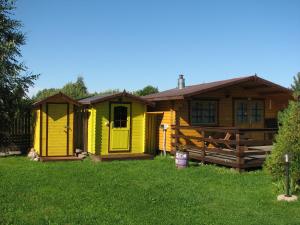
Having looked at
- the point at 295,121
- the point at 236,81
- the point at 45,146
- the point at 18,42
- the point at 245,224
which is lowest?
the point at 245,224

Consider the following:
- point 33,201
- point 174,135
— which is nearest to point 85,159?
point 174,135

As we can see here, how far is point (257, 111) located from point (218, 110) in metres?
2.11

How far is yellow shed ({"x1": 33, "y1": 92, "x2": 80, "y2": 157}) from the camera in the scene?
1417 centimetres

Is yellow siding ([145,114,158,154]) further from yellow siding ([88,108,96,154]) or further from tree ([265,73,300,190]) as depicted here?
tree ([265,73,300,190])

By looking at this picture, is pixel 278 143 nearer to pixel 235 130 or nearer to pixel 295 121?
pixel 295 121

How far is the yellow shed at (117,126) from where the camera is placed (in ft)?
47.9

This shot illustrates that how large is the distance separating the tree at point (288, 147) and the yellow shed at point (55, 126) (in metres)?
7.83

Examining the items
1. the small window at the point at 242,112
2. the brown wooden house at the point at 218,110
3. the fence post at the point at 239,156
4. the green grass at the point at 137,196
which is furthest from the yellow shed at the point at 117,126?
the fence post at the point at 239,156

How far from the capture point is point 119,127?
14984mm

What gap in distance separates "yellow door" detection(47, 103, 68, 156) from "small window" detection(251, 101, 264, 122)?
7964 mm

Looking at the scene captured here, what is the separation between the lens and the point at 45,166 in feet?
41.3

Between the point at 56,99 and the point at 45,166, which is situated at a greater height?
the point at 56,99

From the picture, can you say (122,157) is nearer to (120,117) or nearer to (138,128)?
(138,128)

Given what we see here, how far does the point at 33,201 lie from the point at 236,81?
938 cm
